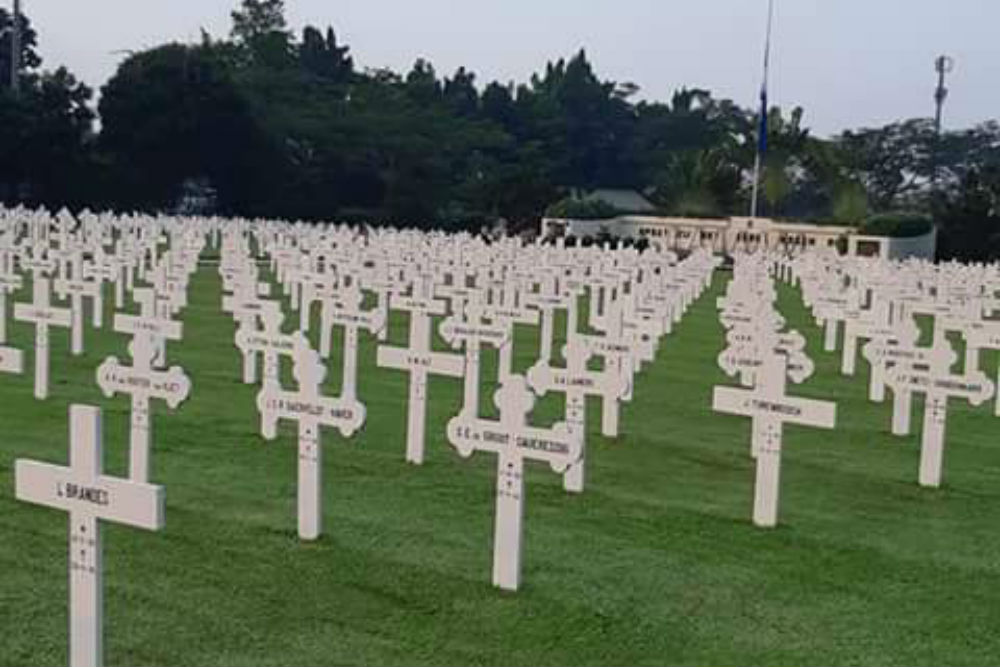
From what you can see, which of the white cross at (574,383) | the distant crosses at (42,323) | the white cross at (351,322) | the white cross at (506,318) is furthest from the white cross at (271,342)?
the distant crosses at (42,323)

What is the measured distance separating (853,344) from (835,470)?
6.14 metres

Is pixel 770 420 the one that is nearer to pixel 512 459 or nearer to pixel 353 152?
pixel 512 459

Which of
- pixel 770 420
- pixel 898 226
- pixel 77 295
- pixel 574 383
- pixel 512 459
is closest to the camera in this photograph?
pixel 512 459

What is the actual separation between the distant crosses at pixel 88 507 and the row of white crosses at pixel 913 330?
545cm

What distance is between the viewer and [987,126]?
271 feet

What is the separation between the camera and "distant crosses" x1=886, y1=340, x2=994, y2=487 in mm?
8023

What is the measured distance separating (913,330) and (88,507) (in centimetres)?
709

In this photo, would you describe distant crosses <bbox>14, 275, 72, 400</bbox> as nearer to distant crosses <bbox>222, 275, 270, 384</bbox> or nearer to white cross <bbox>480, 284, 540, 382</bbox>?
distant crosses <bbox>222, 275, 270, 384</bbox>

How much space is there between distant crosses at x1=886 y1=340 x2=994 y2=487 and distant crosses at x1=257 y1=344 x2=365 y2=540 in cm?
374

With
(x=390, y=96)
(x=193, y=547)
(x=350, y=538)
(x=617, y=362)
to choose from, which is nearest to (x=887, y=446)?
(x=617, y=362)

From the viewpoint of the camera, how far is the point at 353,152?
191ft

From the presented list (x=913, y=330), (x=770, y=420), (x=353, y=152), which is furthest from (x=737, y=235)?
(x=770, y=420)

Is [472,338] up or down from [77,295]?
up

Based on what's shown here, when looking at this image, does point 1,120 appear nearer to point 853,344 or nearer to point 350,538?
point 853,344
